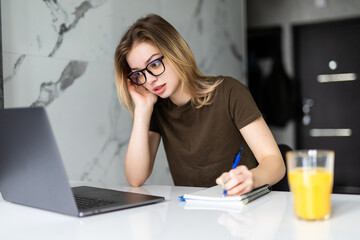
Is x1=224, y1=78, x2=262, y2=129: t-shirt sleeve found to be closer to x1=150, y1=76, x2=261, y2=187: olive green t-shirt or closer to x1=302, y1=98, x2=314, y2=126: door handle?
x1=150, y1=76, x2=261, y2=187: olive green t-shirt

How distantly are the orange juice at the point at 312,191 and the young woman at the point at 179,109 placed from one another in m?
0.59

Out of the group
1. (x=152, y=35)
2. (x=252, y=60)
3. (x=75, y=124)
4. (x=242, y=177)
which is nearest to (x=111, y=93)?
(x=75, y=124)

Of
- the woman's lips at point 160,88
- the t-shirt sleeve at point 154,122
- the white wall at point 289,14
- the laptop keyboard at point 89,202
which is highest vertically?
the white wall at point 289,14

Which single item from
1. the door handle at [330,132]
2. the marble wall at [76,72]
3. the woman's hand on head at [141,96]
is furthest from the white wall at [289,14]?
the woman's hand on head at [141,96]

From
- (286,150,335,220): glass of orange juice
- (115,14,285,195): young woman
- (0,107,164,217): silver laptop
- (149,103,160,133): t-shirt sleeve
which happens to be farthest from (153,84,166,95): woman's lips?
(286,150,335,220): glass of orange juice

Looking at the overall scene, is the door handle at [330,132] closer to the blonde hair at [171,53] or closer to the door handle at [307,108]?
the door handle at [307,108]

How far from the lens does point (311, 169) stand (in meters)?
0.79

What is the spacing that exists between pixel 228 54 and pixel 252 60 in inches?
45.5

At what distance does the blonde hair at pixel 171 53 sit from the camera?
1.54 meters

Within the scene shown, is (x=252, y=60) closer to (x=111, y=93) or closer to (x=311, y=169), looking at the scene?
(x=111, y=93)

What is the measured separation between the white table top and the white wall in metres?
3.72

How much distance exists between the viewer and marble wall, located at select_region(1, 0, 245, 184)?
1.72 metres

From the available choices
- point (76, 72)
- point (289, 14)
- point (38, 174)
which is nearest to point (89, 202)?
point (38, 174)

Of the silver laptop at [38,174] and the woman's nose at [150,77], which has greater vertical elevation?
the woman's nose at [150,77]
